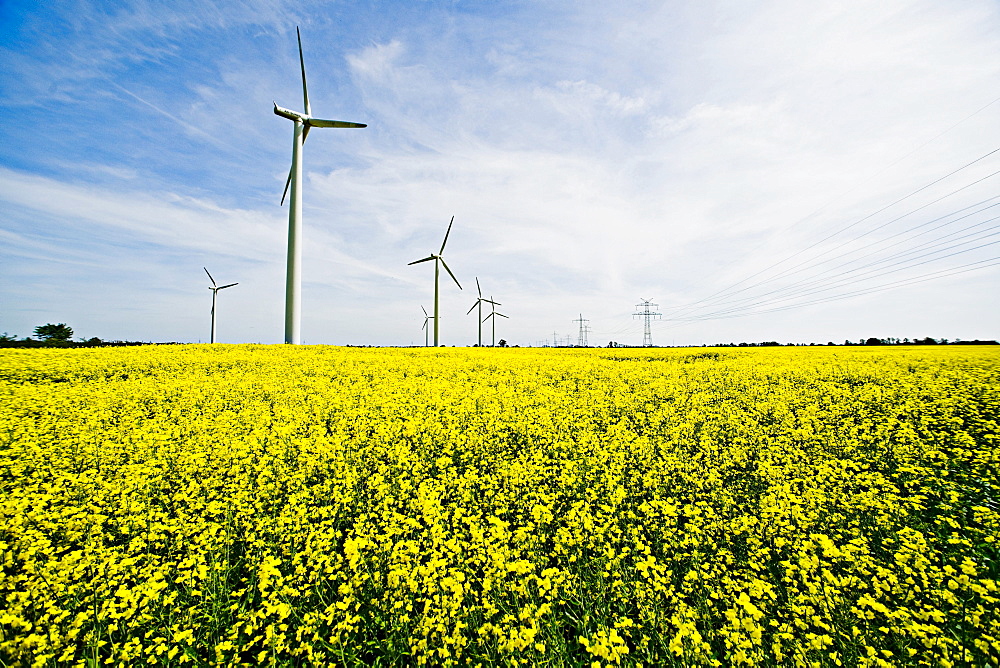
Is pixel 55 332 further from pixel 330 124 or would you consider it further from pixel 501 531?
pixel 501 531

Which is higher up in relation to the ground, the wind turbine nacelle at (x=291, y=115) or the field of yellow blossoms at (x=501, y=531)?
the wind turbine nacelle at (x=291, y=115)

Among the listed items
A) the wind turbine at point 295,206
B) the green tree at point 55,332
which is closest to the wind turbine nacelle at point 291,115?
the wind turbine at point 295,206

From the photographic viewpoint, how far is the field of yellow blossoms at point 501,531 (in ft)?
15.2

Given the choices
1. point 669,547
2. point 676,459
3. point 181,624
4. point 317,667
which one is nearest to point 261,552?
point 181,624

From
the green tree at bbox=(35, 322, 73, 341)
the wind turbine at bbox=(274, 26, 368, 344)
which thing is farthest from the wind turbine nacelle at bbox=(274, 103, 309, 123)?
the green tree at bbox=(35, 322, 73, 341)

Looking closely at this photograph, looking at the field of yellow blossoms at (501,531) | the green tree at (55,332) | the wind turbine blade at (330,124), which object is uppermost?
the wind turbine blade at (330,124)

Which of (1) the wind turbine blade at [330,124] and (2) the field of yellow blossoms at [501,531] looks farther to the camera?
(1) the wind turbine blade at [330,124]

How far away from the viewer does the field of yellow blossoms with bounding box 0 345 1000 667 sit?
462 cm

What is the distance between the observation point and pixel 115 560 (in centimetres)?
587

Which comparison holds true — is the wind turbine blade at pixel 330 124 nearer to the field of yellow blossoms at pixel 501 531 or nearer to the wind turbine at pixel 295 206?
the wind turbine at pixel 295 206

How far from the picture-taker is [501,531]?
6.02m

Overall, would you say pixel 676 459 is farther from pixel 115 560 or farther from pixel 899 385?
pixel 899 385

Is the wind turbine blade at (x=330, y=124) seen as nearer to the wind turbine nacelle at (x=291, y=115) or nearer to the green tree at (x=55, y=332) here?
the wind turbine nacelle at (x=291, y=115)

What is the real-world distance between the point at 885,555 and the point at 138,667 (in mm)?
8353
